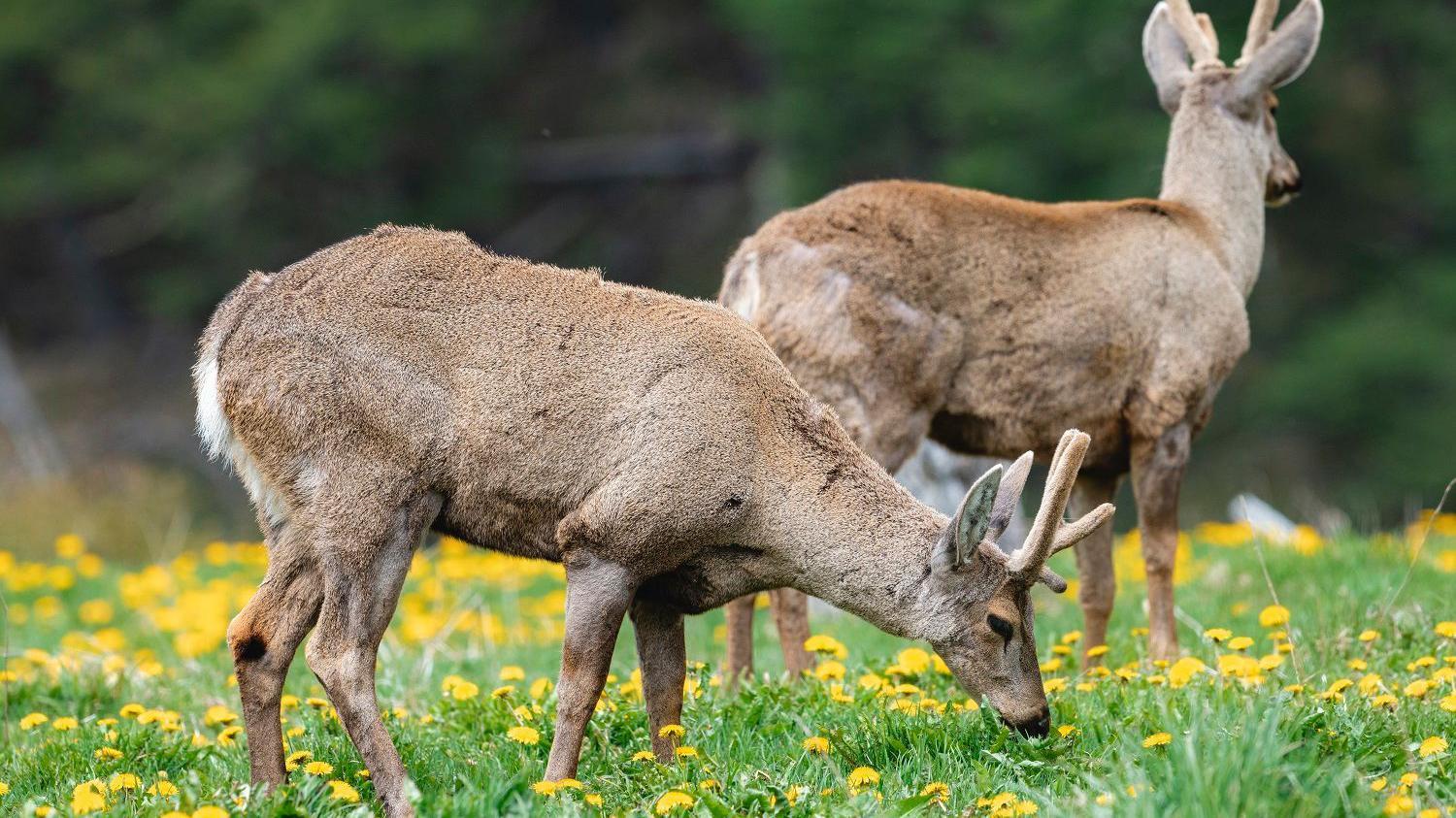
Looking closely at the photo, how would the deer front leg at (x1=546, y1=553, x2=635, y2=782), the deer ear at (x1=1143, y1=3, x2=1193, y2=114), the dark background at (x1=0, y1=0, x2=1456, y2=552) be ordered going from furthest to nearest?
the dark background at (x1=0, y1=0, x2=1456, y2=552), the deer ear at (x1=1143, y1=3, x2=1193, y2=114), the deer front leg at (x1=546, y1=553, x2=635, y2=782)

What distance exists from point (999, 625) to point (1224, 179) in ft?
12.1

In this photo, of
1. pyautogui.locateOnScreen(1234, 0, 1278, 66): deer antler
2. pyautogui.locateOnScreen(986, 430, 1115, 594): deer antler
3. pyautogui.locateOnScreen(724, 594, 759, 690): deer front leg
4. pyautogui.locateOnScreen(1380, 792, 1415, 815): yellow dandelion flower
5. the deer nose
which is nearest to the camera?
pyautogui.locateOnScreen(1380, 792, 1415, 815): yellow dandelion flower

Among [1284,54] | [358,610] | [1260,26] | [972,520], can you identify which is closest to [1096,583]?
[972,520]

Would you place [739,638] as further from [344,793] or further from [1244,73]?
[1244,73]

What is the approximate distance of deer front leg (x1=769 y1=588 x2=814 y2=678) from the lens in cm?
754

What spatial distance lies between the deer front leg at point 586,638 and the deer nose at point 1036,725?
1.34m

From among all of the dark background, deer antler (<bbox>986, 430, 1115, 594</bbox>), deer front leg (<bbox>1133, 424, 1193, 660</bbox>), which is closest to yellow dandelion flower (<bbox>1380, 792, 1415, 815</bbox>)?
deer antler (<bbox>986, 430, 1115, 594</bbox>)

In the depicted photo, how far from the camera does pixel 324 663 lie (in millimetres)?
5648

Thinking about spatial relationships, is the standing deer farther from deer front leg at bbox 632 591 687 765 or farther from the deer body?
the deer body

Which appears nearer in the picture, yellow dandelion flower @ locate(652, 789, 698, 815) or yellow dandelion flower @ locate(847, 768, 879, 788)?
yellow dandelion flower @ locate(652, 789, 698, 815)

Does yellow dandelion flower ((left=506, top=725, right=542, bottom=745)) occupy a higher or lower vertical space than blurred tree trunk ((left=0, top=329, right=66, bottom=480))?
higher

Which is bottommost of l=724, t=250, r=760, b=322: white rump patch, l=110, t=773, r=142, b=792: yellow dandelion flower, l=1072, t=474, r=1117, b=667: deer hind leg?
l=1072, t=474, r=1117, b=667: deer hind leg

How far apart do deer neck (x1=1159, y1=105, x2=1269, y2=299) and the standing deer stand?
3.22 metres

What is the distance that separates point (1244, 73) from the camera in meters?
8.75
